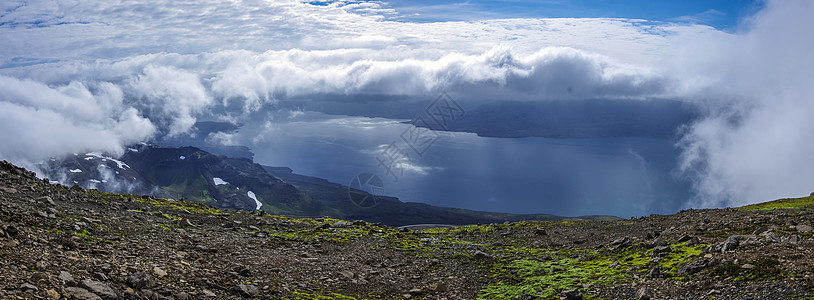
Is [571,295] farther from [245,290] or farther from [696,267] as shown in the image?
[245,290]

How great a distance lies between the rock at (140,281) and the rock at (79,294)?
1.44 metres

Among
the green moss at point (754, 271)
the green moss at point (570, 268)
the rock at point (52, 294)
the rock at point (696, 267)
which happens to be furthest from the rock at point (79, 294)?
the green moss at point (754, 271)

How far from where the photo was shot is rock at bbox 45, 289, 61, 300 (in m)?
9.78

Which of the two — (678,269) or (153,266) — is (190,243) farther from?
(678,269)

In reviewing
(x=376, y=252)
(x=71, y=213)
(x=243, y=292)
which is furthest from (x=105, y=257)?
(x=376, y=252)

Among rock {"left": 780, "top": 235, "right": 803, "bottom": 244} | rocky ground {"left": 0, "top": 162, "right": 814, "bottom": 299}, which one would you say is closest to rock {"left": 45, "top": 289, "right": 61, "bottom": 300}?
rocky ground {"left": 0, "top": 162, "right": 814, "bottom": 299}

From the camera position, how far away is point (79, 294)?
412 inches

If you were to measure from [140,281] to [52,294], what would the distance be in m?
2.46

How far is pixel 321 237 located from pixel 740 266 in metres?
20.2

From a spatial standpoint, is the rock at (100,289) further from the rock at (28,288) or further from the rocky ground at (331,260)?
the rock at (28,288)

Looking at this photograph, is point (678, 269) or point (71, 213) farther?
point (71, 213)

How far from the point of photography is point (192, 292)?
13.0 meters

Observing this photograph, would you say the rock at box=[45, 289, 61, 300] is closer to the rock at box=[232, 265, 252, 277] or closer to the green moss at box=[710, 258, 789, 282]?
the rock at box=[232, 265, 252, 277]

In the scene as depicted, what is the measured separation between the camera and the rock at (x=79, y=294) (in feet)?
33.8
